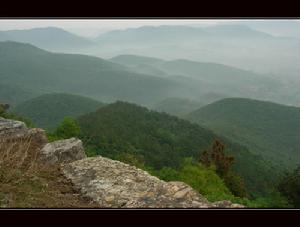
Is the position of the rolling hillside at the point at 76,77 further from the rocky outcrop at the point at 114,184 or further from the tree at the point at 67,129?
the rocky outcrop at the point at 114,184

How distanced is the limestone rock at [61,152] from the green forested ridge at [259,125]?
30187mm

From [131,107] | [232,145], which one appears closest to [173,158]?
[232,145]

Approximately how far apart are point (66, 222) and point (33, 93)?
216 feet

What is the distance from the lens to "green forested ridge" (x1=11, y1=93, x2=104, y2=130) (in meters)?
40.5

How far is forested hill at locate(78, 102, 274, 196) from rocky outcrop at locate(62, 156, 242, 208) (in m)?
15.5

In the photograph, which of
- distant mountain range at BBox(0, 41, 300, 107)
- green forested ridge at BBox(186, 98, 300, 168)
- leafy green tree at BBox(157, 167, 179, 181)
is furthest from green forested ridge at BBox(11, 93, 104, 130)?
distant mountain range at BBox(0, 41, 300, 107)

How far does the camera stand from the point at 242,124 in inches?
1747

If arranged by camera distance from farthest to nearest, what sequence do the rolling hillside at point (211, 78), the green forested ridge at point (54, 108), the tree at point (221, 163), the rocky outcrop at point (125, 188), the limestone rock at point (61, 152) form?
the rolling hillside at point (211, 78) < the green forested ridge at point (54, 108) < the tree at point (221, 163) < the limestone rock at point (61, 152) < the rocky outcrop at point (125, 188)

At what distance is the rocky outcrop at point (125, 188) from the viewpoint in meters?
2.52

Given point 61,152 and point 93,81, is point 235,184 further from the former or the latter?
point 93,81

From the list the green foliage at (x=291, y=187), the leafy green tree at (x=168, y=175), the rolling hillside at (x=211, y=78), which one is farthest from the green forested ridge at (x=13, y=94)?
the green foliage at (x=291, y=187)

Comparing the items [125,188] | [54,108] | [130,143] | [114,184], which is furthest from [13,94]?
[125,188]
